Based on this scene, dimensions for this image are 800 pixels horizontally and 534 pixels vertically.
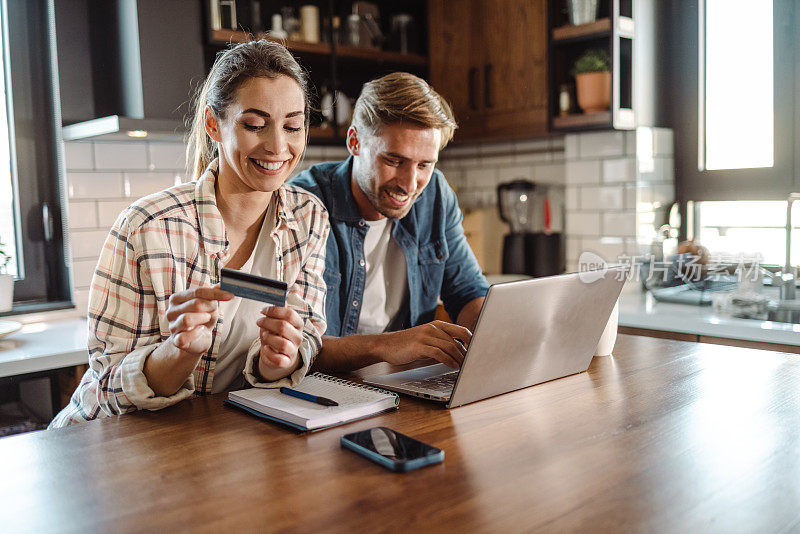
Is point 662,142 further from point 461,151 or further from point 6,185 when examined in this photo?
point 6,185

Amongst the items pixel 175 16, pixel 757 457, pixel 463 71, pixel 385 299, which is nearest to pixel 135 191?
pixel 175 16

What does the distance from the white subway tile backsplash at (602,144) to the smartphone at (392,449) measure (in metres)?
2.20

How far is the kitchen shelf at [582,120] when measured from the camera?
2.80 meters

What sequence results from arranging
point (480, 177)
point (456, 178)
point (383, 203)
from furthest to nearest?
1. point (456, 178)
2. point (480, 177)
3. point (383, 203)

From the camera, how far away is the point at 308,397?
4.00ft

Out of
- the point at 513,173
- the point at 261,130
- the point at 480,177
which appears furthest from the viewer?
the point at 480,177

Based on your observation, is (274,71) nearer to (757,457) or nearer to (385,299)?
(385,299)

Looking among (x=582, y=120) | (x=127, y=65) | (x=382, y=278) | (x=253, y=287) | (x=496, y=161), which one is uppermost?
(x=127, y=65)

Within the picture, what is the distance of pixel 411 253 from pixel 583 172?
135cm

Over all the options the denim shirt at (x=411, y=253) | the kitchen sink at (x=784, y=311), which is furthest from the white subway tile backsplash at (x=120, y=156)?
the kitchen sink at (x=784, y=311)

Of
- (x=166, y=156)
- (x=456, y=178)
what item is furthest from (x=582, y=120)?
(x=166, y=156)

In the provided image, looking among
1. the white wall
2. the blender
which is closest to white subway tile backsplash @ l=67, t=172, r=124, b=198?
the white wall

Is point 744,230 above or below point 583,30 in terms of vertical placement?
below

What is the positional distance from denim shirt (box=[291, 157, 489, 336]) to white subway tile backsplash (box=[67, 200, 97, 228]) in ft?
3.64
